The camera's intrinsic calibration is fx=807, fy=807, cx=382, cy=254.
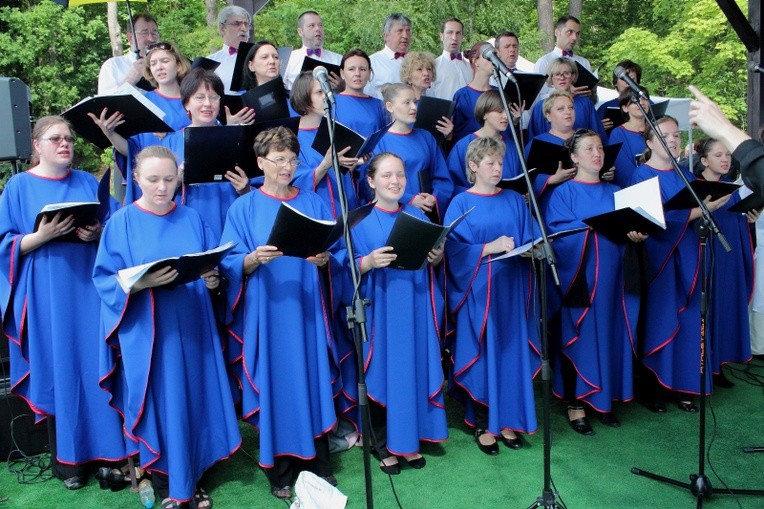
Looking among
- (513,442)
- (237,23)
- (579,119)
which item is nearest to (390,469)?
(513,442)

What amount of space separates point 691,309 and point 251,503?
11.9 ft

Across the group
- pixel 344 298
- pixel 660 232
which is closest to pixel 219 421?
pixel 344 298

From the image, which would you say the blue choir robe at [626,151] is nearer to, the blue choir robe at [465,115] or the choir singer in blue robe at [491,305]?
the blue choir robe at [465,115]

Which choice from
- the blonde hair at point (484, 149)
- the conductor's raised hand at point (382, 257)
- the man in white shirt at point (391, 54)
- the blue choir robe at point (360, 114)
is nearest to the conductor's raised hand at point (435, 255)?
the conductor's raised hand at point (382, 257)

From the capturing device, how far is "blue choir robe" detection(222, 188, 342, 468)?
472 cm

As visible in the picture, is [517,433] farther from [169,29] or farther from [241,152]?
[169,29]

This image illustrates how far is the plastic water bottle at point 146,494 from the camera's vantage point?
15.3 ft

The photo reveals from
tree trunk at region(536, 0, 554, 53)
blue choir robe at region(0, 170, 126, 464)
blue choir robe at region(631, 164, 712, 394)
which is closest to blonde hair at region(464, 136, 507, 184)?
blue choir robe at region(631, 164, 712, 394)

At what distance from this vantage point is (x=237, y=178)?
200 inches

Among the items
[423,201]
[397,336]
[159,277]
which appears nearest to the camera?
[159,277]

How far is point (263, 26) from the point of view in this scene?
20.6 meters

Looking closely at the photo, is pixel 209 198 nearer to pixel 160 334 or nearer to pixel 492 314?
pixel 160 334

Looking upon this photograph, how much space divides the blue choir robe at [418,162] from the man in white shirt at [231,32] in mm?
2005

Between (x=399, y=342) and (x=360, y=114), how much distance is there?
2153 mm
